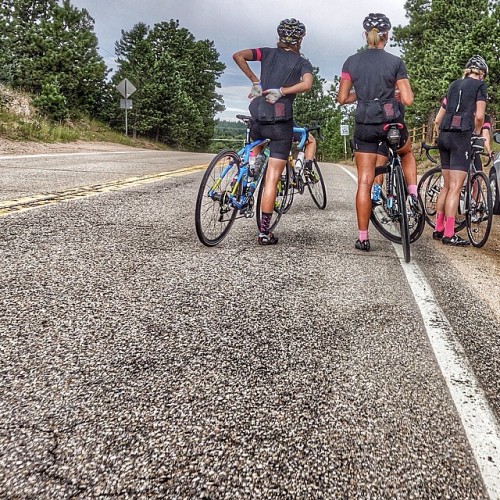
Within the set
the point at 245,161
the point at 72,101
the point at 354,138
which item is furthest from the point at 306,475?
the point at 72,101

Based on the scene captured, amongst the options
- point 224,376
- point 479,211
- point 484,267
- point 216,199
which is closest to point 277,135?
point 216,199

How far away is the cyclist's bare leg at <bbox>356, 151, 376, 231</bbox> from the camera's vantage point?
4.52m

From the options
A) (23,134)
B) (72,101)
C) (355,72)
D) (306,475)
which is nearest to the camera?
(306,475)

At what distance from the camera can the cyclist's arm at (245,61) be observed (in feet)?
14.7

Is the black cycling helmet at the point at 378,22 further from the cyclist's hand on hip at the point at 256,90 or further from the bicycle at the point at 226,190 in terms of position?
the bicycle at the point at 226,190

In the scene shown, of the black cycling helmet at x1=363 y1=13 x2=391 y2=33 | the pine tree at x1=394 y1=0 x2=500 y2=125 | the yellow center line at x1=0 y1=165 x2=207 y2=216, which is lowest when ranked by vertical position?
the yellow center line at x1=0 y1=165 x2=207 y2=216

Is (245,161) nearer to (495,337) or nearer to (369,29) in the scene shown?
(369,29)

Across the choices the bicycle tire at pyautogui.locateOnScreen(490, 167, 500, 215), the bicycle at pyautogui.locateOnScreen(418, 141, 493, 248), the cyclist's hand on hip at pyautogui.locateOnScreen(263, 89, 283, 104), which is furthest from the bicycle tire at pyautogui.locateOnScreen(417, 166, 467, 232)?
the cyclist's hand on hip at pyautogui.locateOnScreen(263, 89, 283, 104)

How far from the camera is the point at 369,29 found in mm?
4234

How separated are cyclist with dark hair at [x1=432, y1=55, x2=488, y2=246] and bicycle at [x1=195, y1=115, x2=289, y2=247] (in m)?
2.11

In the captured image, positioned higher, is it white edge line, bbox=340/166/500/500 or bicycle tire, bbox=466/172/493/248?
bicycle tire, bbox=466/172/493/248

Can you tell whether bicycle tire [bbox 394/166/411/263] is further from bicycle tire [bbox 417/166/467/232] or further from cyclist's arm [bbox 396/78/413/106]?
bicycle tire [bbox 417/166/467/232]

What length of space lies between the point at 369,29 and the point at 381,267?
2.19 m

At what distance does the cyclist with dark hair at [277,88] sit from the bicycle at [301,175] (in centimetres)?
74
